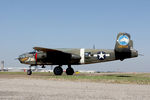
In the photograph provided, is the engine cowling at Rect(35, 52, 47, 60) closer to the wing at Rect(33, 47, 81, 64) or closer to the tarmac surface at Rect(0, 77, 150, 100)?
the wing at Rect(33, 47, 81, 64)

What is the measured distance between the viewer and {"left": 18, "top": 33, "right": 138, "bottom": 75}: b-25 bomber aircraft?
28.0 metres

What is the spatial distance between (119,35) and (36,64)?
42.7ft

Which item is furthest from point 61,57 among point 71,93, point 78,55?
point 71,93

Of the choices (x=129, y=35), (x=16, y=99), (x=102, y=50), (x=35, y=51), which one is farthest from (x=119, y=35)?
(x=16, y=99)

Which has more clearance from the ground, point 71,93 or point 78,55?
point 78,55

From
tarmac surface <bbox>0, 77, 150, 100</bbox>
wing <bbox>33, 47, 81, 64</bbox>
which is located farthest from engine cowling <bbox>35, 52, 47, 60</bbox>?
tarmac surface <bbox>0, 77, 150, 100</bbox>

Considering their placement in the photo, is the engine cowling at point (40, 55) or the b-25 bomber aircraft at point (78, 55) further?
the engine cowling at point (40, 55)

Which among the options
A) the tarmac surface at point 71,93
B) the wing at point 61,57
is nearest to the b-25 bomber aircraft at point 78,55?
the wing at point 61,57

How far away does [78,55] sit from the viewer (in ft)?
98.5

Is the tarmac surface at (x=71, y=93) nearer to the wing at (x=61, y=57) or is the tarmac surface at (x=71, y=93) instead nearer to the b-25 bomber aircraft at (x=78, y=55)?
the b-25 bomber aircraft at (x=78, y=55)

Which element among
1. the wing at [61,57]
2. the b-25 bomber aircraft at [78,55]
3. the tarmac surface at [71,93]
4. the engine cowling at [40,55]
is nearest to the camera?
the tarmac surface at [71,93]

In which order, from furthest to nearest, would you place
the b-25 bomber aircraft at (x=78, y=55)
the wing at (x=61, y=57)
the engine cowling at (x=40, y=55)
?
the engine cowling at (x=40, y=55), the wing at (x=61, y=57), the b-25 bomber aircraft at (x=78, y=55)

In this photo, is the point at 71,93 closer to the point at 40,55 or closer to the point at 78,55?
the point at 78,55

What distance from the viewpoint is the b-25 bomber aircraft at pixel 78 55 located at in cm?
2803
